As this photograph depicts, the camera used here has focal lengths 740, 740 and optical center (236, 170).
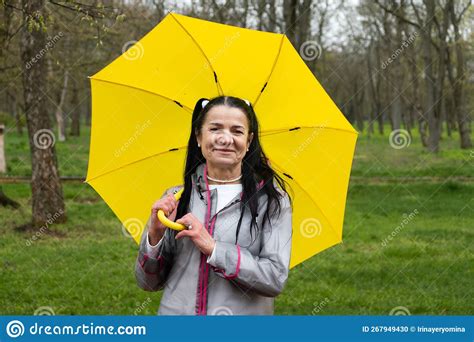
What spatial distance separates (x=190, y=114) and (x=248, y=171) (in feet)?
2.20

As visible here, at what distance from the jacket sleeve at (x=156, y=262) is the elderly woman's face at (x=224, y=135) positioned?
1.18 ft

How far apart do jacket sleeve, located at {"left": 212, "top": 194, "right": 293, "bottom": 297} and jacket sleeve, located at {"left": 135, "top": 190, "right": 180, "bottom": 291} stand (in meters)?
0.24

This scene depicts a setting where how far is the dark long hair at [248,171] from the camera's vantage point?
115 inches

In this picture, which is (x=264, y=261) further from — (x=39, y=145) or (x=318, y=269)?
(x=39, y=145)

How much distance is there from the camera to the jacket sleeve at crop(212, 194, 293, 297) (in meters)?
2.76

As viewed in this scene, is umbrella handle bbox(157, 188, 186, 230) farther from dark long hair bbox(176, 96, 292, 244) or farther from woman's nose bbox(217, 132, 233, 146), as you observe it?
woman's nose bbox(217, 132, 233, 146)

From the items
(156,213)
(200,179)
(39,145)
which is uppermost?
(39,145)

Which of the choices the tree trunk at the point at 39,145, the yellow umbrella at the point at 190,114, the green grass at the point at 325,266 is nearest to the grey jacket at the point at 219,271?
the yellow umbrella at the point at 190,114

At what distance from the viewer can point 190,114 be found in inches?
143

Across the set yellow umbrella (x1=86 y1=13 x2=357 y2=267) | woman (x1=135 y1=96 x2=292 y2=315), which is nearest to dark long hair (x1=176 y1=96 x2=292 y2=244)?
woman (x1=135 y1=96 x2=292 y2=315)

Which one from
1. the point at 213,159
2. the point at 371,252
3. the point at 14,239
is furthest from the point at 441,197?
the point at 213,159

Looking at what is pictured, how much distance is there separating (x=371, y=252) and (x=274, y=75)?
24.7 ft

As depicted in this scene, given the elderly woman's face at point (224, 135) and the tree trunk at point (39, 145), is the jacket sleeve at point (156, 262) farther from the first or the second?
the tree trunk at point (39, 145)

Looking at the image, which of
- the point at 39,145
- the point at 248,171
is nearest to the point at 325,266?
the point at 39,145
